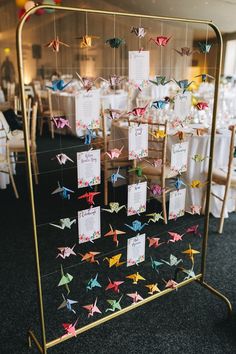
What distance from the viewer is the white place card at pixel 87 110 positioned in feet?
4.35

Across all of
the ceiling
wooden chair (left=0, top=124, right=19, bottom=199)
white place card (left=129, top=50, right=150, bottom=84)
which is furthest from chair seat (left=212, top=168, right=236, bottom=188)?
the ceiling

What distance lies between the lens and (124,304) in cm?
193

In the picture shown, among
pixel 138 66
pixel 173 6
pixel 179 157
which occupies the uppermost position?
pixel 173 6

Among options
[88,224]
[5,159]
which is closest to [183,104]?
[88,224]

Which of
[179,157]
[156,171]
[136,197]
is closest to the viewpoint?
[136,197]

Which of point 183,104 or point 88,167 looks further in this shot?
point 183,104

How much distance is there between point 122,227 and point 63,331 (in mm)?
1140

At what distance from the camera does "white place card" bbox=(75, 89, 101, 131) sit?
4.35 ft

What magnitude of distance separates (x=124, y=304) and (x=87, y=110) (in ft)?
3.81

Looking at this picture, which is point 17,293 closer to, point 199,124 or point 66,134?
point 199,124

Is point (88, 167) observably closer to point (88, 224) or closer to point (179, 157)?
point (88, 224)

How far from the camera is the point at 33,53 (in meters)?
10.4

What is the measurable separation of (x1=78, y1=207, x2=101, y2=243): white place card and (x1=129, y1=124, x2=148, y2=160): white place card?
12.1 inches

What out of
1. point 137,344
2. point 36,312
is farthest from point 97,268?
point 137,344
